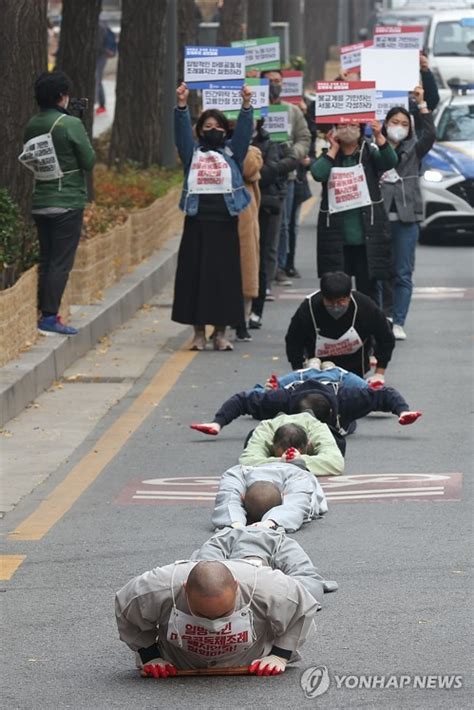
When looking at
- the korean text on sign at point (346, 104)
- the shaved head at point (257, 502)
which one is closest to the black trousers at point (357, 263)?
the korean text on sign at point (346, 104)

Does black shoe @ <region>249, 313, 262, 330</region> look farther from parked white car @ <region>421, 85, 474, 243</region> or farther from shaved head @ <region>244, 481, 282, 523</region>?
shaved head @ <region>244, 481, 282, 523</region>

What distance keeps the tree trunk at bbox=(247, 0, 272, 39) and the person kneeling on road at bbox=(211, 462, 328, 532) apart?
886 inches

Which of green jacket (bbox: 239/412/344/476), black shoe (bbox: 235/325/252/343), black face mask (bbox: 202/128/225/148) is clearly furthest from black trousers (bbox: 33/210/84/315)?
green jacket (bbox: 239/412/344/476)

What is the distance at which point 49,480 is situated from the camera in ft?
32.6

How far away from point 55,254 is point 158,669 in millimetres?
7571

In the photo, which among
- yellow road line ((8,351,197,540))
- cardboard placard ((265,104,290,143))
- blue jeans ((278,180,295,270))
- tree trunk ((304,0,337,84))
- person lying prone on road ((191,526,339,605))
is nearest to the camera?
person lying prone on road ((191,526,339,605))

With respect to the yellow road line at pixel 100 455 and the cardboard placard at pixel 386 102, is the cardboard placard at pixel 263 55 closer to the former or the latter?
the cardboard placard at pixel 386 102

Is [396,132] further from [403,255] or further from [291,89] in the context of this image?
[291,89]

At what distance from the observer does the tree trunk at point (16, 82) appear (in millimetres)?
14469

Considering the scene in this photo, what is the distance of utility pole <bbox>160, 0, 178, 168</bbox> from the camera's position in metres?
23.7

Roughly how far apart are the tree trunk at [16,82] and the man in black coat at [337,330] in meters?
3.85

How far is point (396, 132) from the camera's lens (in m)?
14.4

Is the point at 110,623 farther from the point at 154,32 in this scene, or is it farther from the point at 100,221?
the point at 154,32

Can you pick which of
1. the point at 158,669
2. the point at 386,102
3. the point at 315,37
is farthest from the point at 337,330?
the point at 315,37
